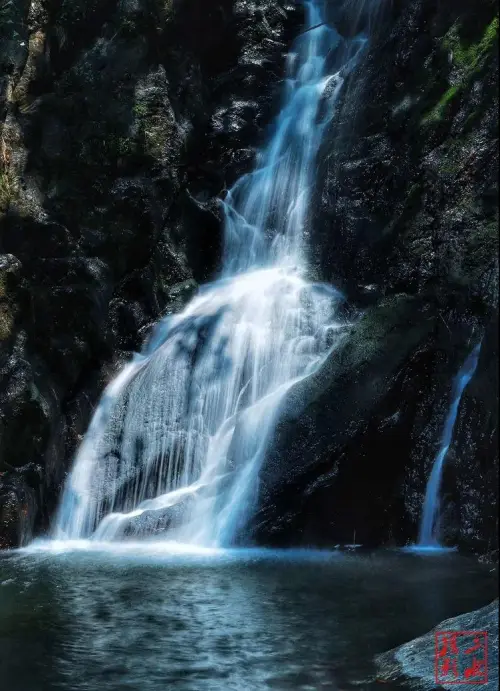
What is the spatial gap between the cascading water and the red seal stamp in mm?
6403

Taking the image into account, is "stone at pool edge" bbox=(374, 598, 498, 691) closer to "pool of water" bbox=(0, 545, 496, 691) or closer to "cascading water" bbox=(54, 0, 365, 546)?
"pool of water" bbox=(0, 545, 496, 691)

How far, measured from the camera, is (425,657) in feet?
21.4

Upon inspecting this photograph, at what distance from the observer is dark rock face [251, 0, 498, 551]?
39.5 feet

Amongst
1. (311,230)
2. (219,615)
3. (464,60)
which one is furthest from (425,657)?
(464,60)

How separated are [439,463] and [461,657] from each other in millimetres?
6345

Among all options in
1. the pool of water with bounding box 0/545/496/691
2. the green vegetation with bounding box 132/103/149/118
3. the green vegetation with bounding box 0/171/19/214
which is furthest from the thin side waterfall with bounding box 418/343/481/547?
the green vegetation with bounding box 132/103/149/118

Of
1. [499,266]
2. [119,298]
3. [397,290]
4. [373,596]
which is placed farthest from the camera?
[119,298]

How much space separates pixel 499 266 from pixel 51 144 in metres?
10.4

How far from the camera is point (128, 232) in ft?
57.1

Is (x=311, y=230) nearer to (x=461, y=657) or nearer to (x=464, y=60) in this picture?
(x=464, y=60)

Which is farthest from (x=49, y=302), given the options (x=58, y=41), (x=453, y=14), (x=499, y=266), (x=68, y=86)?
(x=453, y=14)

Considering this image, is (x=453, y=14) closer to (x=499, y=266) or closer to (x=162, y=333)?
(x=499, y=266)

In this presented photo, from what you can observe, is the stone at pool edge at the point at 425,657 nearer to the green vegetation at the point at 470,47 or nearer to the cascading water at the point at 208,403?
the cascading water at the point at 208,403

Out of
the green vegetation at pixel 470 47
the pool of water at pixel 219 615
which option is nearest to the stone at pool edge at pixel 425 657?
the pool of water at pixel 219 615
